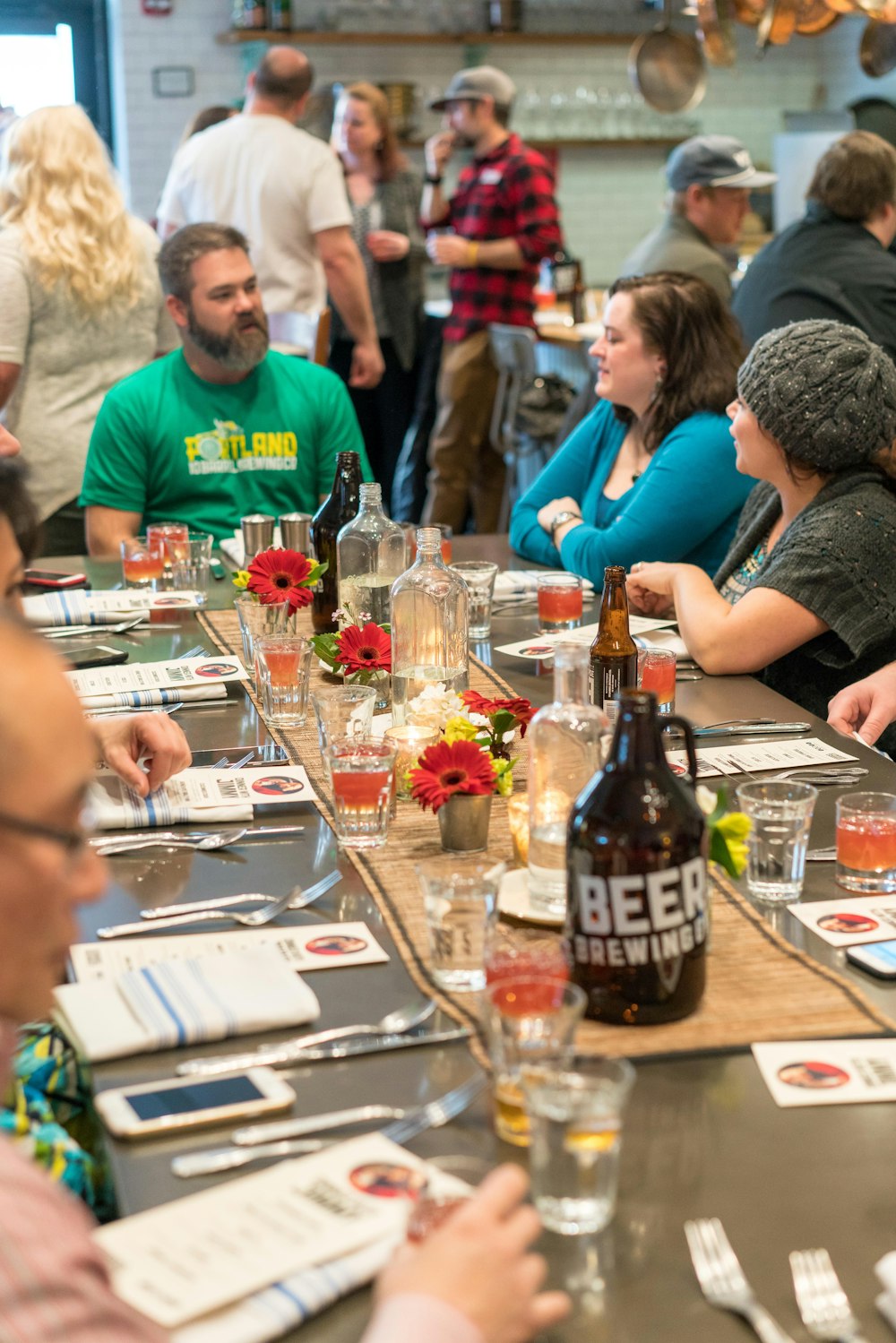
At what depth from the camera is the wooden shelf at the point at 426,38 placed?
25.4 ft

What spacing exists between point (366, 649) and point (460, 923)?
0.87 meters

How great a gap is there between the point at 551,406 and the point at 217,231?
231cm

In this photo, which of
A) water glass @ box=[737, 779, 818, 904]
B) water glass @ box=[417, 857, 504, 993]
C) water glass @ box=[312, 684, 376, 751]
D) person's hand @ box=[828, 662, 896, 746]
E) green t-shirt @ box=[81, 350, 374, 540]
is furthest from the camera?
green t-shirt @ box=[81, 350, 374, 540]

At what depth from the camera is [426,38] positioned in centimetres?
809

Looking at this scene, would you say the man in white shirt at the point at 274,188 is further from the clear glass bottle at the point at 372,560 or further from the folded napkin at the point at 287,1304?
the folded napkin at the point at 287,1304

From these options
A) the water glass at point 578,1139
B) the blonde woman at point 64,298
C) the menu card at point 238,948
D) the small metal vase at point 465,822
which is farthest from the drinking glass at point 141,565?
the water glass at point 578,1139

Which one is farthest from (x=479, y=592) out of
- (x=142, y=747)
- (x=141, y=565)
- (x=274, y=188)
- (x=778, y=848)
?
(x=274, y=188)

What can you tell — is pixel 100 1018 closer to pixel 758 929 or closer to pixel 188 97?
pixel 758 929

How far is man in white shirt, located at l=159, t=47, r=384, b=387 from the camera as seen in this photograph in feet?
16.7

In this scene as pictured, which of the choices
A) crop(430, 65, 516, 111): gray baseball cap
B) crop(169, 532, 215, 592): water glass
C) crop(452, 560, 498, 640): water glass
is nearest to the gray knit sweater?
crop(452, 560, 498, 640): water glass

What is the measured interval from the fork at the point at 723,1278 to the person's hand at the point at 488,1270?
10 centimetres

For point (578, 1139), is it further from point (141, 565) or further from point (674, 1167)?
point (141, 565)

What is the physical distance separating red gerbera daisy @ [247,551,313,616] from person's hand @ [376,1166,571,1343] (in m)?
1.52

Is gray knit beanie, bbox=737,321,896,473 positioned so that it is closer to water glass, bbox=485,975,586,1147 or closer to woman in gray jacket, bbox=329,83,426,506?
water glass, bbox=485,975,586,1147
